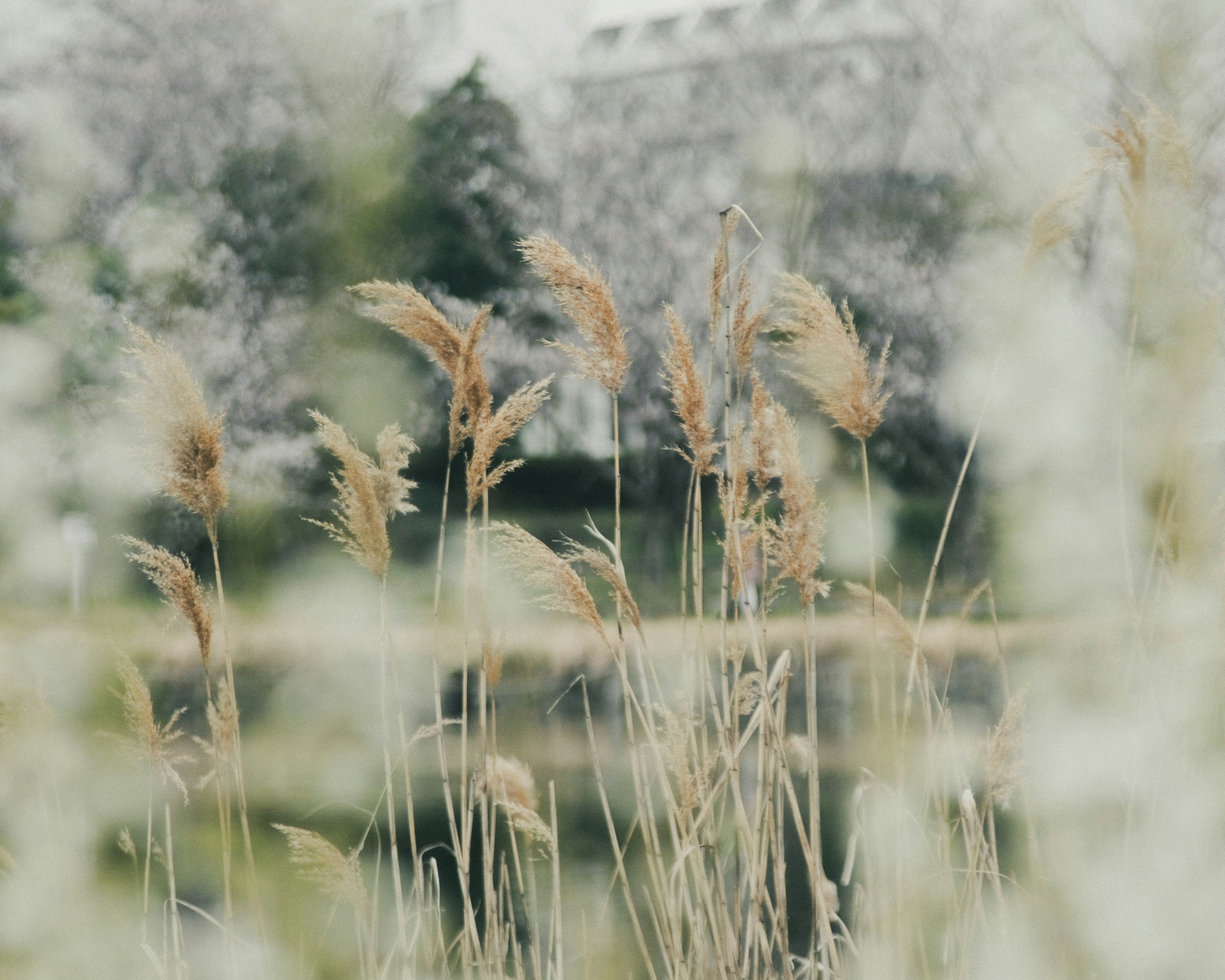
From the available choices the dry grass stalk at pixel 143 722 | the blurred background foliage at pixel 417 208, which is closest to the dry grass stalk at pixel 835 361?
the dry grass stalk at pixel 143 722

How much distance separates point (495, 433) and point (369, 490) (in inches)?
7.7

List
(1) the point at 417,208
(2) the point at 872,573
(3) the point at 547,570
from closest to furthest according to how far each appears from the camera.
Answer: (3) the point at 547,570 → (2) the point at 872,573 → (1) the point at 417,208

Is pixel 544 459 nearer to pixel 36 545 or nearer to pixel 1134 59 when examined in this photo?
pixel 36 545

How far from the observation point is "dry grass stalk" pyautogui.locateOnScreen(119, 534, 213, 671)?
4.73 ft

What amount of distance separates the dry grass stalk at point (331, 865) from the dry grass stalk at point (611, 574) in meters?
0.55

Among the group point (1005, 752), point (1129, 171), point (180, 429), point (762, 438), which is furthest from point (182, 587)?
point (1129, 171)

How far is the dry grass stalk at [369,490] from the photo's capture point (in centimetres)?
145

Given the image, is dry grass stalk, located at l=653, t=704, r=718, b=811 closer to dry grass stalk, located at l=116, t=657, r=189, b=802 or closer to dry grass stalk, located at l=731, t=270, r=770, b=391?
dry grass stalk, located at l=731, t=270, r=770, b=391

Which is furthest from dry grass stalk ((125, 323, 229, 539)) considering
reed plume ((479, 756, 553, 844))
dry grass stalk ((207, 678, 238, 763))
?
reed plume ((479, 756, 553, 844))

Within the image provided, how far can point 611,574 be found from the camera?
1.36 meters

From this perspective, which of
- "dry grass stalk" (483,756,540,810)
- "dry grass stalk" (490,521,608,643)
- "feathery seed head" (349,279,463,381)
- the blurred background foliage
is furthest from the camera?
the blurred background foliage

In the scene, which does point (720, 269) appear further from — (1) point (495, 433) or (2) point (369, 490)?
(2) point (369, 490)

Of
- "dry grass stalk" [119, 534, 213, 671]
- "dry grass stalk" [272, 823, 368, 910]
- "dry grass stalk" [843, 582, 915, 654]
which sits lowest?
"dry grass stalk" [272, 823, 368, 910]

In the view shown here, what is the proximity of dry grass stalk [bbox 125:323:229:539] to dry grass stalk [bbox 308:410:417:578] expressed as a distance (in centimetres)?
15
